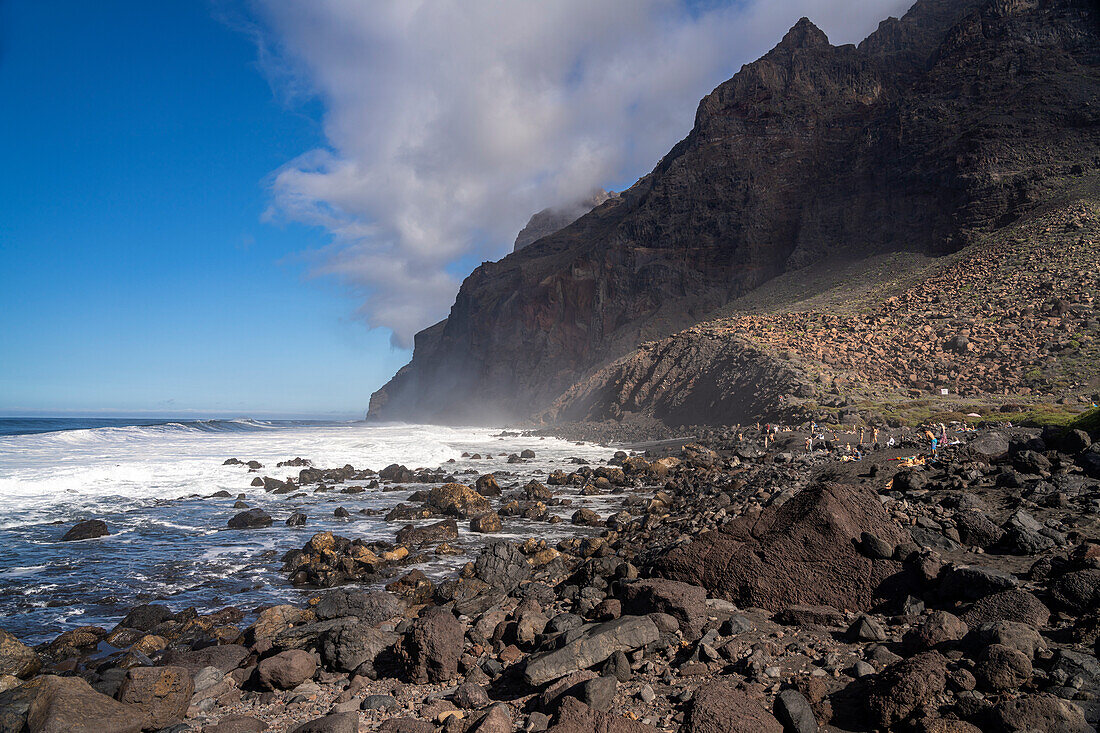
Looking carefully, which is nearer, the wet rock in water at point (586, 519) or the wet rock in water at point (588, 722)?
the wet rock in water at point (588, 722)

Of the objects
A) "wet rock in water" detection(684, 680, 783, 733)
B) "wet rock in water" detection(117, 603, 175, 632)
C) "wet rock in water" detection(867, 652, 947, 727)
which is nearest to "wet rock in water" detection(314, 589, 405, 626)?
"wet rock in water" detection(117, 603, 175, 632)

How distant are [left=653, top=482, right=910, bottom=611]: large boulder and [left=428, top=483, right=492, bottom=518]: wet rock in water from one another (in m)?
10.4

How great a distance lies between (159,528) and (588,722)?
1618 cm

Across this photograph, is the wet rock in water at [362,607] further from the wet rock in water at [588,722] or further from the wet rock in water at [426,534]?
the wet rock in water at [588,722]

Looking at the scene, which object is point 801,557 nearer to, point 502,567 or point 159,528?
point 502,567

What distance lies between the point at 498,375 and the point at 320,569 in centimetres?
8328

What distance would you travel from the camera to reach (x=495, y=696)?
568 cm

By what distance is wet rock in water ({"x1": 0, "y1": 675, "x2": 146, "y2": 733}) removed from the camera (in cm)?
512

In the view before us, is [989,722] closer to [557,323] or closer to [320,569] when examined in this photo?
[320,569]

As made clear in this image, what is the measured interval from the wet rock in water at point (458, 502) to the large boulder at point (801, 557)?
34.2 ft

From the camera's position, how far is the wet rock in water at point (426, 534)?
13.3 meters

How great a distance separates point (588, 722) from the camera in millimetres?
4590

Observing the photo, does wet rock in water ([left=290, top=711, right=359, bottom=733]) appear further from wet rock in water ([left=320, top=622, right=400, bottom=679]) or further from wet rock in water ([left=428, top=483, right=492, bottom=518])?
wet rock in water ([left=428, top=483, right=492, bottom=518])

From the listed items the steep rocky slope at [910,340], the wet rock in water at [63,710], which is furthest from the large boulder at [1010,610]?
the steep rocky slope at [910,340]
